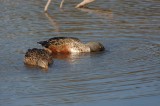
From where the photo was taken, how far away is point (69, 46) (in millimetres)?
13461

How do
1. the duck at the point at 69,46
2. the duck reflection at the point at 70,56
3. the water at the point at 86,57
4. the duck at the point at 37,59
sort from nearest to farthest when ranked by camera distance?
the water at the point at 86,57 < the duck at the point at 37,59 < the duck reflection at the point at 70,56 < the duck at the point at 69,46

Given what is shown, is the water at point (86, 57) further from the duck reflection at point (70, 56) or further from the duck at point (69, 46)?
the duck at point (69, 46)

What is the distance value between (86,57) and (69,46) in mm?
631

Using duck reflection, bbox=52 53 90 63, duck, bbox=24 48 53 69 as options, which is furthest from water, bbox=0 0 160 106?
duck, bbox=24 48 53 69

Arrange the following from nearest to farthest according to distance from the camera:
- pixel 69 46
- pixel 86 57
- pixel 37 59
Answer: pixel 37 59
pixel 86 57
pixel 69 46

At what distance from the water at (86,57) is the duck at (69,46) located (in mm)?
242

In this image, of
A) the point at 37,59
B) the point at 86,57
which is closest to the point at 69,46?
the point at 86,57

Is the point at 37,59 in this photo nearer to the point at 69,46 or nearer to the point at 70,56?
the point at 70,56

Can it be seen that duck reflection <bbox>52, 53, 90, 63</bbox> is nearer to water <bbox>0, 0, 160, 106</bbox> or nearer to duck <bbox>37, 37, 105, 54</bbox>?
water <bbox>0, 0, 160, 106</bbox>

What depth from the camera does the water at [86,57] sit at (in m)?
9.76

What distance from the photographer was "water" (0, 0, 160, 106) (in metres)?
9.76

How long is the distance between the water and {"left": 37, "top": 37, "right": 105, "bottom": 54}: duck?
242 mm

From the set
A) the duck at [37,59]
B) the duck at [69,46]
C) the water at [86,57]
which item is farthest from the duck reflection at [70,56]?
the duck at [37,59]

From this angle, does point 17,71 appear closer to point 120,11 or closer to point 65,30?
point 65,30
